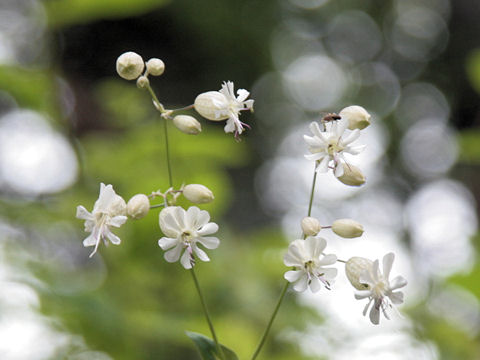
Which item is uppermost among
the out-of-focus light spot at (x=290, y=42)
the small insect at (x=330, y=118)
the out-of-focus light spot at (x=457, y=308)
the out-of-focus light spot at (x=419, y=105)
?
the out-of-focus light spot at (x=290, y=42)

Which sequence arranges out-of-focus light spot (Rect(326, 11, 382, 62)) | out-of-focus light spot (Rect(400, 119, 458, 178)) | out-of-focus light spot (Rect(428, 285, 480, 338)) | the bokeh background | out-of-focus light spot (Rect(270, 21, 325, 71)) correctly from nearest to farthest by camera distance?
the bokeh background → out-of-focus light spot (Rect(428, 285, 480, 338)) → out-of-focus light spot (Rect(270, 21, 325, 71)) → out-of-focus light spot (Rect(400, 119, 458, 178)) → out-of-focus light spot (Rect(326, 11, 382, 62))

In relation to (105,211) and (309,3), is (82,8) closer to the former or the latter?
(105,211)

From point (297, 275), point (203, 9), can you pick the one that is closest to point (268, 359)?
point (297, 275)

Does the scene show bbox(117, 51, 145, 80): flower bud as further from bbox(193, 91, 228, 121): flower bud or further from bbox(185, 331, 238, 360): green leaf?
bbox(185, 331, 238, 360): green leaf


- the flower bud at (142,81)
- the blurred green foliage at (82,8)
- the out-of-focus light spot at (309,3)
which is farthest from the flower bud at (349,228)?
the out-of-focus light spot at (309,3)

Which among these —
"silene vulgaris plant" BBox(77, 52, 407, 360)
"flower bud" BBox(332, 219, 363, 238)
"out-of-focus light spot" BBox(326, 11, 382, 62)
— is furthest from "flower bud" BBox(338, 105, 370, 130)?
"out-of-focus light spot" BBox(326, 11, 382, 62)

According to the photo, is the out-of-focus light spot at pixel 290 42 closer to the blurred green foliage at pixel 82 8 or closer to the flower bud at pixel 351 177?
the blurred green foliage at pixel 82 8
